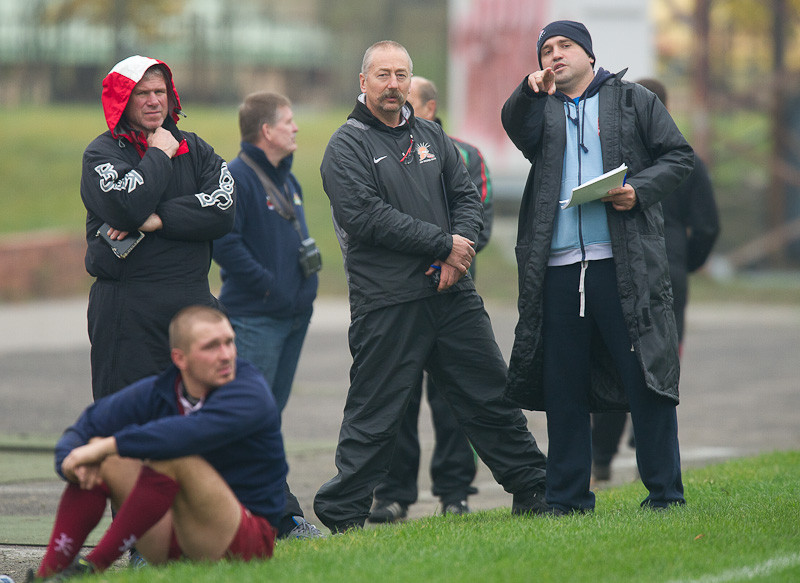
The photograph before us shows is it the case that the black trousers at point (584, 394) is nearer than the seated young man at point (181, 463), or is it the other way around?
the seated young man at point (181, 463)

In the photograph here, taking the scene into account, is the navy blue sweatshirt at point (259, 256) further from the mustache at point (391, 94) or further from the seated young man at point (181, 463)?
the seated young man at point (181, 463)

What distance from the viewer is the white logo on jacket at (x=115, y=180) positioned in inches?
197

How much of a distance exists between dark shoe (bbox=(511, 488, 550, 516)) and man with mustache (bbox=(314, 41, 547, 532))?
20 mm

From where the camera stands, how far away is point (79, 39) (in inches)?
1239

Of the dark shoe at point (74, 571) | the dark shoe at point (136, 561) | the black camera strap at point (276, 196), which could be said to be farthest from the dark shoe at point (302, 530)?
the black camera strap at point (276, 196)

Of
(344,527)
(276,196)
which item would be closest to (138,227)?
(276,196)

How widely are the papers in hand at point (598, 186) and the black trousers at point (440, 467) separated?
1.72m

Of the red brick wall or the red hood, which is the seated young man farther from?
the red brick wall

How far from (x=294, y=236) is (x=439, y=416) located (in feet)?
4.34

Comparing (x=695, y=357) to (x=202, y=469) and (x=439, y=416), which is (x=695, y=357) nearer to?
(x=439, y=416)

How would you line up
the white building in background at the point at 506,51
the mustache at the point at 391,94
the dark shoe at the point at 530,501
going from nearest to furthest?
the mustache at the point at 391,94 → the dark shoe at the point at 530,501 → the white building in background at the point at 506,51

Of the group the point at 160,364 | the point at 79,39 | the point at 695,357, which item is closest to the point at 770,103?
the point at 695,357

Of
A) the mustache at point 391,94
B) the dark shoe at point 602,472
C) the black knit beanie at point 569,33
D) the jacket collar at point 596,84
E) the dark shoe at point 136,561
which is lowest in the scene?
the dark shoe at point 602,472

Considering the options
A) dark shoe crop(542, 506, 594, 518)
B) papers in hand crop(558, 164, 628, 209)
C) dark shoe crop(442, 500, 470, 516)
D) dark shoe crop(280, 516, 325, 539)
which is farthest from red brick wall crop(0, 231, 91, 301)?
papers in hand crop(558, 164, 628, 209)
